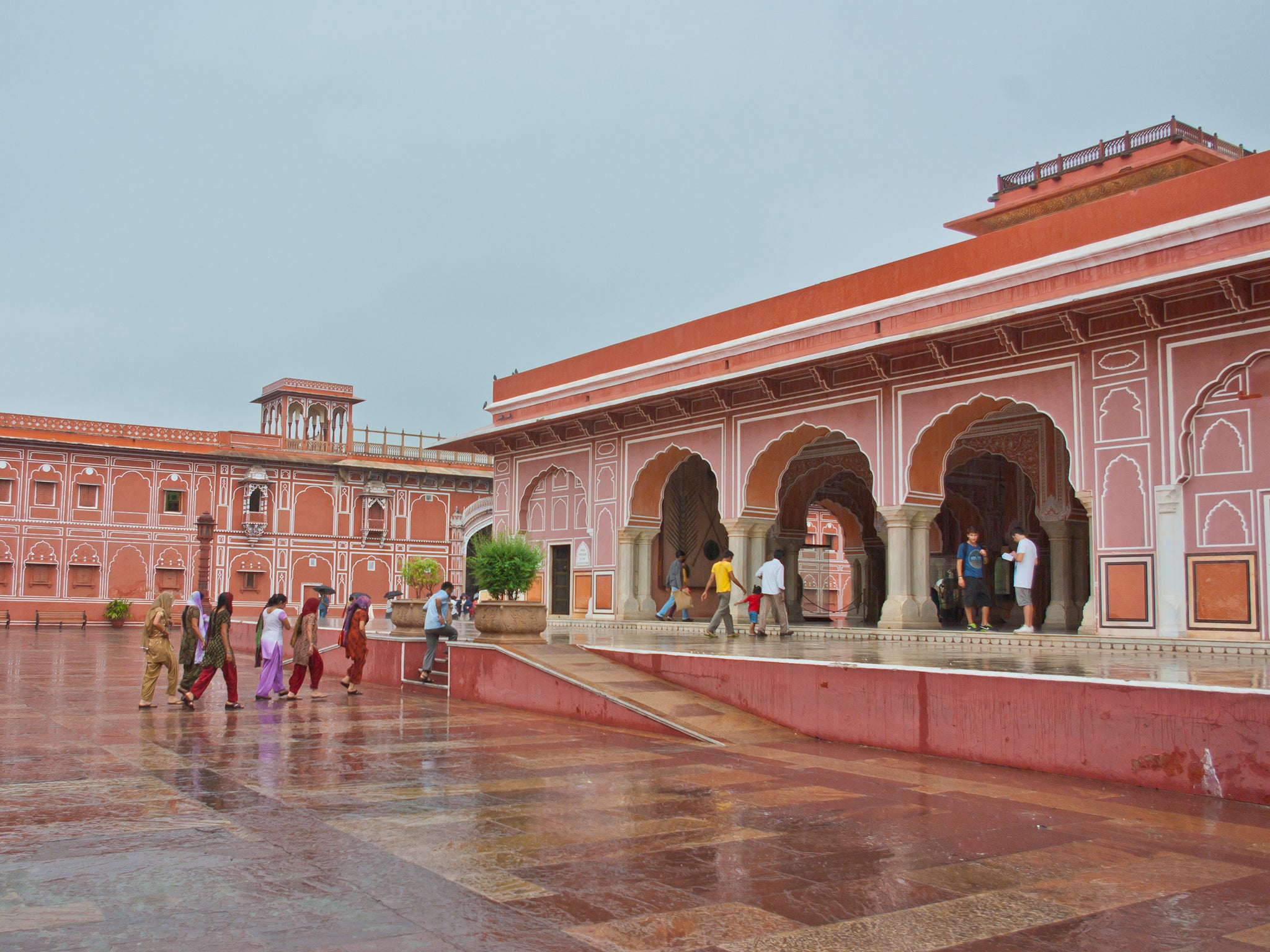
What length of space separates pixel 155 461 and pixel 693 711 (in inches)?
1180

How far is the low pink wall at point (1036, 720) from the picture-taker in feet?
20.5

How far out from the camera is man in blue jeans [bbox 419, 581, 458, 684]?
12.9m

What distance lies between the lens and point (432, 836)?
16.5 feet

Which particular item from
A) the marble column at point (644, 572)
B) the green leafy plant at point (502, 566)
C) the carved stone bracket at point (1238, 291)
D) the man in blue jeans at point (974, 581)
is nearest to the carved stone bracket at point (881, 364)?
the man in blue jeans at point (974, 581)

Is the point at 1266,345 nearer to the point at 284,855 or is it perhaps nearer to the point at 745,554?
the point at 745,554

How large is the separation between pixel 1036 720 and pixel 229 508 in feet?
107

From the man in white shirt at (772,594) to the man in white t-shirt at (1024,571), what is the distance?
2660 mm

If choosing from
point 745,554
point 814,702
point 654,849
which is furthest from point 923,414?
point 654,849

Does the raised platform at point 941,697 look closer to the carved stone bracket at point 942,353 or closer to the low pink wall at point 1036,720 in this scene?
the low pink wall at point 1036,720

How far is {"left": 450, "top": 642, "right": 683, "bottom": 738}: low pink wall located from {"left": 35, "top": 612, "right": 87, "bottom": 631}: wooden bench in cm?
2395

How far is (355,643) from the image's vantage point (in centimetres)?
1272

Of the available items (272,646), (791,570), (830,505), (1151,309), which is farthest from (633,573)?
(1151,309)

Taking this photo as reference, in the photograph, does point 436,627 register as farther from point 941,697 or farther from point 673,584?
point 941,697

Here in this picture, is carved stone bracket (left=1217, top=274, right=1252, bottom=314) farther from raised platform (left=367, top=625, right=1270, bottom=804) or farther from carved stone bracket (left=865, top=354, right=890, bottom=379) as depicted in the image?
carved stone bracket (left=865, top=354, right=890, bottom=379)
